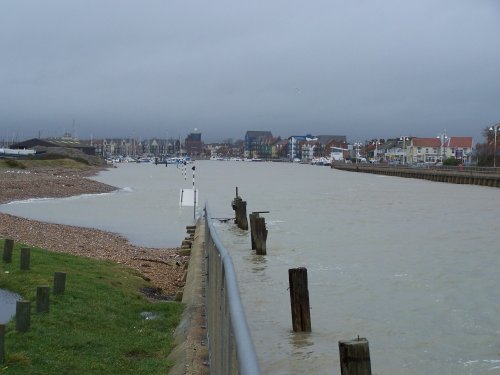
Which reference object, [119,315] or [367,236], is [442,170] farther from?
[119,315]

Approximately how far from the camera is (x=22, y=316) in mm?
10766

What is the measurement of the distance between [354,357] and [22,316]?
5.58 metres

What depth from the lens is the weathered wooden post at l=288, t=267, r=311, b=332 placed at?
1229 centimetres

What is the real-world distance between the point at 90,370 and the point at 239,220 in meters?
22.5

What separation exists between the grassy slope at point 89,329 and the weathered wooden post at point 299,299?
85.4 inches

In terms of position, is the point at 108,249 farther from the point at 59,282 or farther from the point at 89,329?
the point at 89,329

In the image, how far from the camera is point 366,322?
47.0 feet

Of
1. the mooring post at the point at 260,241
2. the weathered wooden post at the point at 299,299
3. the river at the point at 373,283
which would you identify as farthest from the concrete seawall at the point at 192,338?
the mooring post at the point at 260,241

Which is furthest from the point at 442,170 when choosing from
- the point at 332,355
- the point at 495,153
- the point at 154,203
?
the point at 332,355

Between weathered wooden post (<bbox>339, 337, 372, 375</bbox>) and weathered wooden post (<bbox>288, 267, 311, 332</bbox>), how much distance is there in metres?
4.54

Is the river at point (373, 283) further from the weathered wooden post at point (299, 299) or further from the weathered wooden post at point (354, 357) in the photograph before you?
the weathered wooden post at point (354, 357)

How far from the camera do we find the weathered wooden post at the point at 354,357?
760cm

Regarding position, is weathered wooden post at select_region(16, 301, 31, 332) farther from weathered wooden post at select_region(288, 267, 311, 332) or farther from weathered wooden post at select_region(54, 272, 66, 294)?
weathered wooden post at select_region(288, 267, 311, 332)

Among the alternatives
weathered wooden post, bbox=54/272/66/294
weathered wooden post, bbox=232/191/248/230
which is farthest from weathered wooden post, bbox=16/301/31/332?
weathered wooden post, bbox=232/191/248/230
